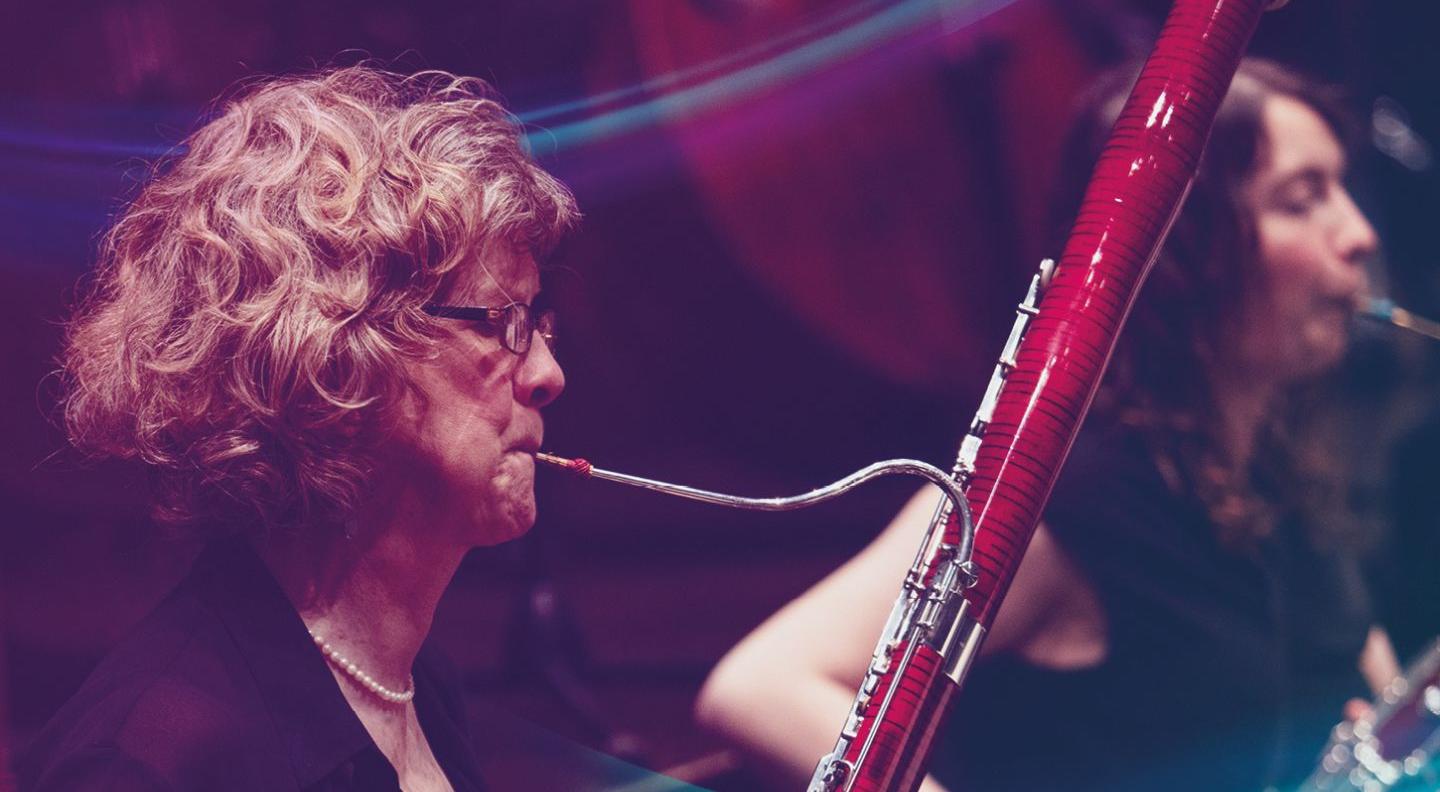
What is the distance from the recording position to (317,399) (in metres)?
0.69

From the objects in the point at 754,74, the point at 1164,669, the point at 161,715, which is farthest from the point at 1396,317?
the point at 161,715

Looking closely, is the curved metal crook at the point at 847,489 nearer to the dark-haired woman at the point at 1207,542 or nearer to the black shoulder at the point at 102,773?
the black shoulder at the point at 102,773

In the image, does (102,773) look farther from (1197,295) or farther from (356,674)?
(1197,295)

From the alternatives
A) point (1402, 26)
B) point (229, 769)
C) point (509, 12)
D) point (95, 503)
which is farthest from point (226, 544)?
point (1402, 26)

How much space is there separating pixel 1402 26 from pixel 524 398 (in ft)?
4.19

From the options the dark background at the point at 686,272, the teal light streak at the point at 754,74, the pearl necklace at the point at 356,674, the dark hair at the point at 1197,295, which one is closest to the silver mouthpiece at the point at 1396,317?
the dark background at the point at 686,272

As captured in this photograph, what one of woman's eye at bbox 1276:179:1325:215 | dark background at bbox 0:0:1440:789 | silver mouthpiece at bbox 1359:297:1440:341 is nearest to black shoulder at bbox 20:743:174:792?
dark background at bbox 0:0:1440:789

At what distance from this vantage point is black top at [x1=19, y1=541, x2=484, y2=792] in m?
0.60

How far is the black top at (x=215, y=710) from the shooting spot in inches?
23.5

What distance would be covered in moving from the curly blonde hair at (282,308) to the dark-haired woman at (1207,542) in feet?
1.61

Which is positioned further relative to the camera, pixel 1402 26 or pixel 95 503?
pixel 1402 26

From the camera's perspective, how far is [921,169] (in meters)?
1.38

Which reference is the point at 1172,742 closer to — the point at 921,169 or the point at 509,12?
the point at 921,169

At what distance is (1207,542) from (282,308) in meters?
1.02
